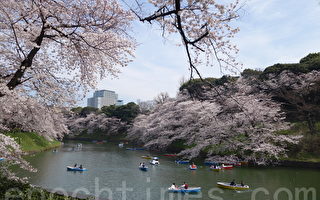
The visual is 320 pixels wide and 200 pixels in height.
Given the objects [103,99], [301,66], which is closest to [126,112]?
[301,66]

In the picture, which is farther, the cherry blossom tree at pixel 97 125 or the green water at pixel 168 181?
the cherry blossom tree at pixel 97 125

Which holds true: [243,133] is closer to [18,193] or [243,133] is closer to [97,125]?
[18,193]

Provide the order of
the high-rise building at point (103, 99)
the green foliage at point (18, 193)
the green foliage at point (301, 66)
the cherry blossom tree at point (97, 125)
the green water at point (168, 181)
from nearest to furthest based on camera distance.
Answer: the green foliage at point (18, 193) < the green water at point (168, 181) < the green foliage at point (301, 66) < the cherry blossom tree at point (97, 125) < the high-rise building at point (103, 99)

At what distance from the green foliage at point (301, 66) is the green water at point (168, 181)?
1468 centimetres

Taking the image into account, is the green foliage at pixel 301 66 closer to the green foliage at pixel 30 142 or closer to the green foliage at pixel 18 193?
the green foliage at pixel 30 142

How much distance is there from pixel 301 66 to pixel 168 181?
77.8ft

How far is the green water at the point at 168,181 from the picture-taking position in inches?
573

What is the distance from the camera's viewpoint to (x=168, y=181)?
60.2ft

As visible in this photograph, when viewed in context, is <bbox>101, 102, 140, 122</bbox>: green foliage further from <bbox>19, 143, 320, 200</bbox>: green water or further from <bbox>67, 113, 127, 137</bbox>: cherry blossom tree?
<bbox>19, 143, 320, 200</bbox>: green water

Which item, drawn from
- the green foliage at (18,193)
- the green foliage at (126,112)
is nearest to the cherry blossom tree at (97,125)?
the green foliage at (126,112)

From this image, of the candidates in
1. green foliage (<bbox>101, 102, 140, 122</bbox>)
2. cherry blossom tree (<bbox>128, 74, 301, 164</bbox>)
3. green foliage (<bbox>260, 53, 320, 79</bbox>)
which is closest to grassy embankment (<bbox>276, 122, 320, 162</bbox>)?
cherry blossom tree (<bbox>128, 74, 301, 164</bbox>)

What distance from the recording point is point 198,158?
29500 millimetres

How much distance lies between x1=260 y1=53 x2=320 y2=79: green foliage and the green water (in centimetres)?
1468

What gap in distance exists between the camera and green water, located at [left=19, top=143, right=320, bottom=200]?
14562 millimetres
